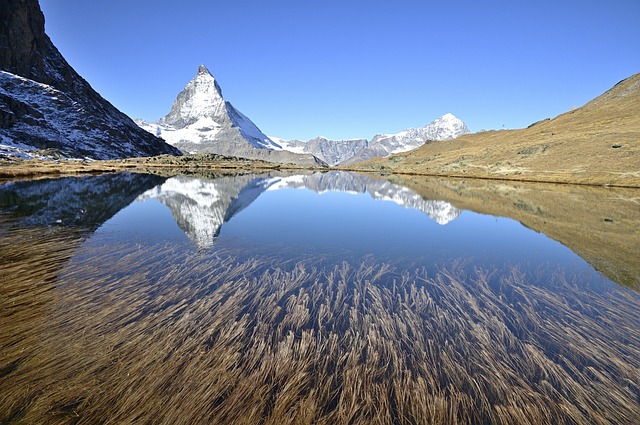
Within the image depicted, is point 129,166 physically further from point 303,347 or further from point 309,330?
point 303,347

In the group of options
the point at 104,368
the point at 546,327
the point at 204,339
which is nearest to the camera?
the point at 104,368

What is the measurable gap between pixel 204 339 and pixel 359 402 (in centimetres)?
397

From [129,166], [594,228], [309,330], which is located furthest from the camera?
[129,166]

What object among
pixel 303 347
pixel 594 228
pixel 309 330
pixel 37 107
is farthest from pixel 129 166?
pixel 594 228

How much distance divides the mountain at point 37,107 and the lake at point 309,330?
503ft

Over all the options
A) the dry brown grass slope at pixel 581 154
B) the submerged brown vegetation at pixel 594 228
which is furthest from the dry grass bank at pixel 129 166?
the dry brown grass slope at pixel 581 154

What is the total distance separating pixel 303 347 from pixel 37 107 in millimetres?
221973

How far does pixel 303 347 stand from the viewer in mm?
6992

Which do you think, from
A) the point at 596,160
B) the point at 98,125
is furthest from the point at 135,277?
the point at 98,125

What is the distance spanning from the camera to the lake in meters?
5.34

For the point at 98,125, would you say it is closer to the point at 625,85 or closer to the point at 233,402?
the point at 233,402

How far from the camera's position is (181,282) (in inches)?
415

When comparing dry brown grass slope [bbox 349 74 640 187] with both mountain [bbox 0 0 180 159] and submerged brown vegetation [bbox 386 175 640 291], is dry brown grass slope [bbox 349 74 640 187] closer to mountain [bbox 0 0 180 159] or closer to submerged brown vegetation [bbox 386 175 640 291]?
submerged brown vegetation [bbox 386 175 640 291]

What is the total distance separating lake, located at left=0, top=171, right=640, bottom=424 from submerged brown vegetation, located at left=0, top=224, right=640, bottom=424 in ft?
0.14
